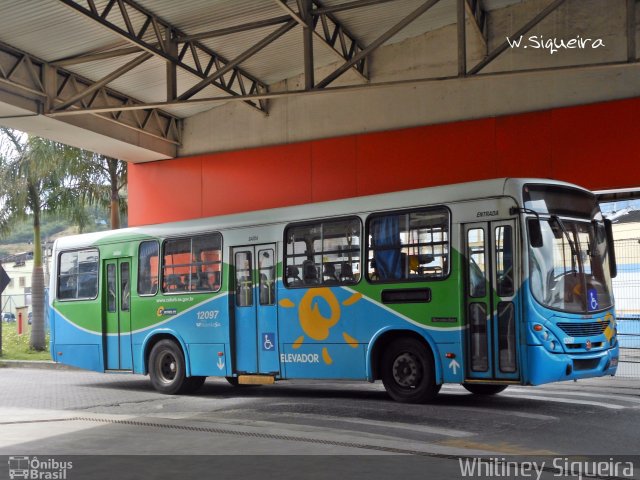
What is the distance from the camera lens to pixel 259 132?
21406 millimetres

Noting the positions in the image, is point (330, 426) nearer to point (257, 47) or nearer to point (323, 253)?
point (323, 253)

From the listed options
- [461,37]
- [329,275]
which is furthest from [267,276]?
[461,37]

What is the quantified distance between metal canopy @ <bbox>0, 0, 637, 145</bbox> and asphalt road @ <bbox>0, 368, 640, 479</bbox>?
5.51 metres

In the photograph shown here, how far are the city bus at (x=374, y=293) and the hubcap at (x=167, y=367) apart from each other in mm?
26

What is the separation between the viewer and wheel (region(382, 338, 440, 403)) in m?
12.4

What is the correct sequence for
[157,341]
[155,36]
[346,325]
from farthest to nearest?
[155,36] < [157,341] < [346,325]

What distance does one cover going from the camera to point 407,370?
1269 cm

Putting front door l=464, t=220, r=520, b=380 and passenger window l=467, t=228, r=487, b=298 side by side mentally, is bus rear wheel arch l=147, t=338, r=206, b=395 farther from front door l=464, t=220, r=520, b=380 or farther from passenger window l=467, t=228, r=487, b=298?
passenger window l=467, t=228, r=487, b=298

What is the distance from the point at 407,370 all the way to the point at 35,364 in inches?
534

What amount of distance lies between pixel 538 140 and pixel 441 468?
11.1m

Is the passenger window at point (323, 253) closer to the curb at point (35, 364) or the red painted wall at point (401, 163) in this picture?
the red painted wall at point (401, 163)

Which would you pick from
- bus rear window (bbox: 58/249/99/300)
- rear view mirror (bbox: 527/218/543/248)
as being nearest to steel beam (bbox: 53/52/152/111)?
bus rear window (bbox: 58/249/99/300)

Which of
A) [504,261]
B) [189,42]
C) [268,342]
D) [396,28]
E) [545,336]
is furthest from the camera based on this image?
[189,42]

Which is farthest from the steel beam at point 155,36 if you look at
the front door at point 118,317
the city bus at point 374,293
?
the front door at point 118,317
